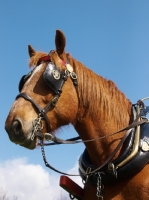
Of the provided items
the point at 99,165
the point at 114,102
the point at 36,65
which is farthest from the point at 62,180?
the point at 36,65

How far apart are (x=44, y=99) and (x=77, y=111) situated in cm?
47

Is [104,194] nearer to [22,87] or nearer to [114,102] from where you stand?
[114,102]

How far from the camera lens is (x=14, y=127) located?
3717 mm

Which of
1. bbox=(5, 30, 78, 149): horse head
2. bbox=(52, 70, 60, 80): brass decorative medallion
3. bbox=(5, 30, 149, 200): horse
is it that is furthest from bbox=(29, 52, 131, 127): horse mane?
→ bbox=(52, 70, 60, 80): brass decorative medallion

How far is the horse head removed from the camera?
149 inches

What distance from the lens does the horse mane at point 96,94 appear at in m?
4.23

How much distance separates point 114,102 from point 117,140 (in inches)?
21.4

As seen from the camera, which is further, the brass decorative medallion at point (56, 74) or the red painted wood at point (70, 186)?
the red painted wood at point (70, 186)

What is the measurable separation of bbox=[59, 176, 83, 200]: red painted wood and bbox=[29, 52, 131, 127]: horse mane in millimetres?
953

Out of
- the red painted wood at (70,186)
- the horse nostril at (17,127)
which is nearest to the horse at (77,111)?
the horse nostril at (17,127)

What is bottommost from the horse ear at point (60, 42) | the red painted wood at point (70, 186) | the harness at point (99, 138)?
the red painted wood at point (70, 186)

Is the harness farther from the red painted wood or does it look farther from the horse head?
the red painted wood

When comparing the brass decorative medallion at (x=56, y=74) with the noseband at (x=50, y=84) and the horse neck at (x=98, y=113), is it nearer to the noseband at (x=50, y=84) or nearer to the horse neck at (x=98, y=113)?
the noseband at (x=50, y=84)

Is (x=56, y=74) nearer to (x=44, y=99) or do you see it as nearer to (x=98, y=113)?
(x=44, y=99)
